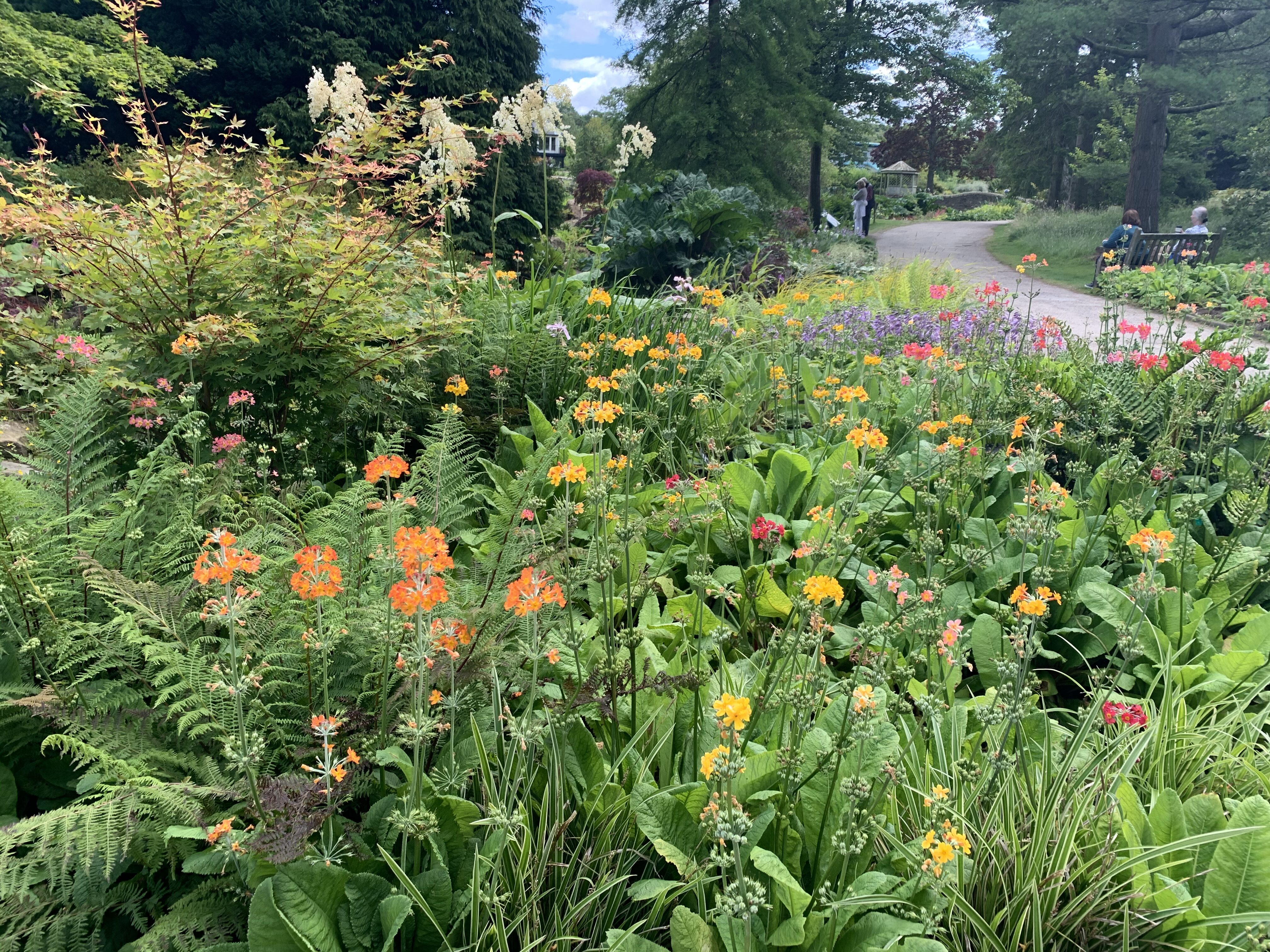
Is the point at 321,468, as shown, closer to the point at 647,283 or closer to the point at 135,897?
the point at 135,897

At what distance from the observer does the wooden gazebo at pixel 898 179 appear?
5225 centimetres

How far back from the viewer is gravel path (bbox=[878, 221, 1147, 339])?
10188 millimetres

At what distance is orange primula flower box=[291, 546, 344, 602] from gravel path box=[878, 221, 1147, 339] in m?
4.80

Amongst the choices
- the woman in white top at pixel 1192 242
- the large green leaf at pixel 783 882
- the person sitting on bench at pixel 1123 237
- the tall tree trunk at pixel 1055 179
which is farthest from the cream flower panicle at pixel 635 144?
the tall tree trunk at pixel 1055 179

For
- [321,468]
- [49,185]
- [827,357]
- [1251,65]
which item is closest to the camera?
[49,185]

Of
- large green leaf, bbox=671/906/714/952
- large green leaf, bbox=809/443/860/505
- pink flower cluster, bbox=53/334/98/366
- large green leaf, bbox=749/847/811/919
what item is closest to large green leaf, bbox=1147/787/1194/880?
large green leaf, bbox=749/847/811/919

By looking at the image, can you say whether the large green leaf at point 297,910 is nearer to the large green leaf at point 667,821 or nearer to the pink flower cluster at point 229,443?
the large green leaf at point 667,821

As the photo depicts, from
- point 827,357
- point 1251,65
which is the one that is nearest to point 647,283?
point 827,357

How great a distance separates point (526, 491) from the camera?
228cm

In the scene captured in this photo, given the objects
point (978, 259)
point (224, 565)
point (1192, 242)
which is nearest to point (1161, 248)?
point (1192, 242)

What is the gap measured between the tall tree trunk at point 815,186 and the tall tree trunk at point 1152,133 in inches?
304

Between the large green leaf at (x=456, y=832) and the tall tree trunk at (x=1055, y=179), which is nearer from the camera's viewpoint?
the large green leaf at (x=456, y=832)

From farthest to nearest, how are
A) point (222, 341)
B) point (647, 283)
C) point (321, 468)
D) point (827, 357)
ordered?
point (647, 283) < point (827, 357) < point (321, 468) < point (222, 341)

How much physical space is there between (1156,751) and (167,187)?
11.2 feet
